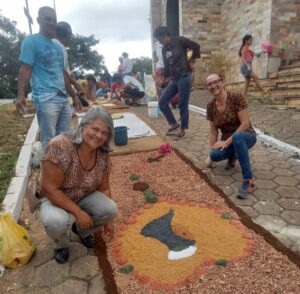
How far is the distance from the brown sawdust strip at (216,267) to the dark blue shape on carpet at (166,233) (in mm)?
307

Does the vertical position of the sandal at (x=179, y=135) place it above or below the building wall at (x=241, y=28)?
below

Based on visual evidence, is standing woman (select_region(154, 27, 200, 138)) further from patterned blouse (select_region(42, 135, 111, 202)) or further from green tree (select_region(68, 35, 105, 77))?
green tree (select_region(68, 35, 105, 77))

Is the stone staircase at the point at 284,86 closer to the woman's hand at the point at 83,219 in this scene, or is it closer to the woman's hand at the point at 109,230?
the woman's hand at the point at 109,230

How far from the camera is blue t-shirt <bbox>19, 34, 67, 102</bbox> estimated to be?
3.25 metres

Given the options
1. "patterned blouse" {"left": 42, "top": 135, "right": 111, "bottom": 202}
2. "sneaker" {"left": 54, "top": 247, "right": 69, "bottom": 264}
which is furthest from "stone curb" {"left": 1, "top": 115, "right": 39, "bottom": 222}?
"patterned blouse" {"left": 42, "top": 135, "right": 111, "bottom": 202}

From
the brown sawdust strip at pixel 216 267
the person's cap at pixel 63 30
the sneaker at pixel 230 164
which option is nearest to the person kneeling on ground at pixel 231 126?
the sneaker at pixel 230 164

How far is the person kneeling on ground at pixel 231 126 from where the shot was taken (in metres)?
3.30

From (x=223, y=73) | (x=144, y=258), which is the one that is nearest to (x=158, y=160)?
(x=144, y=258)

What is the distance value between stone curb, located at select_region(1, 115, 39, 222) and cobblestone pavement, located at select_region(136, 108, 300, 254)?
7.62ft

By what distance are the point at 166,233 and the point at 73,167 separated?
108cm

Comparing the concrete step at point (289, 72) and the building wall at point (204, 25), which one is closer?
the concrete step at point (289, 72)

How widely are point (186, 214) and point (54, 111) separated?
6.41 ft

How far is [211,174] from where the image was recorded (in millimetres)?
3926

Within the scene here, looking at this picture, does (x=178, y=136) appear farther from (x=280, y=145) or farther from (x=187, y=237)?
(x=187, y=237)
